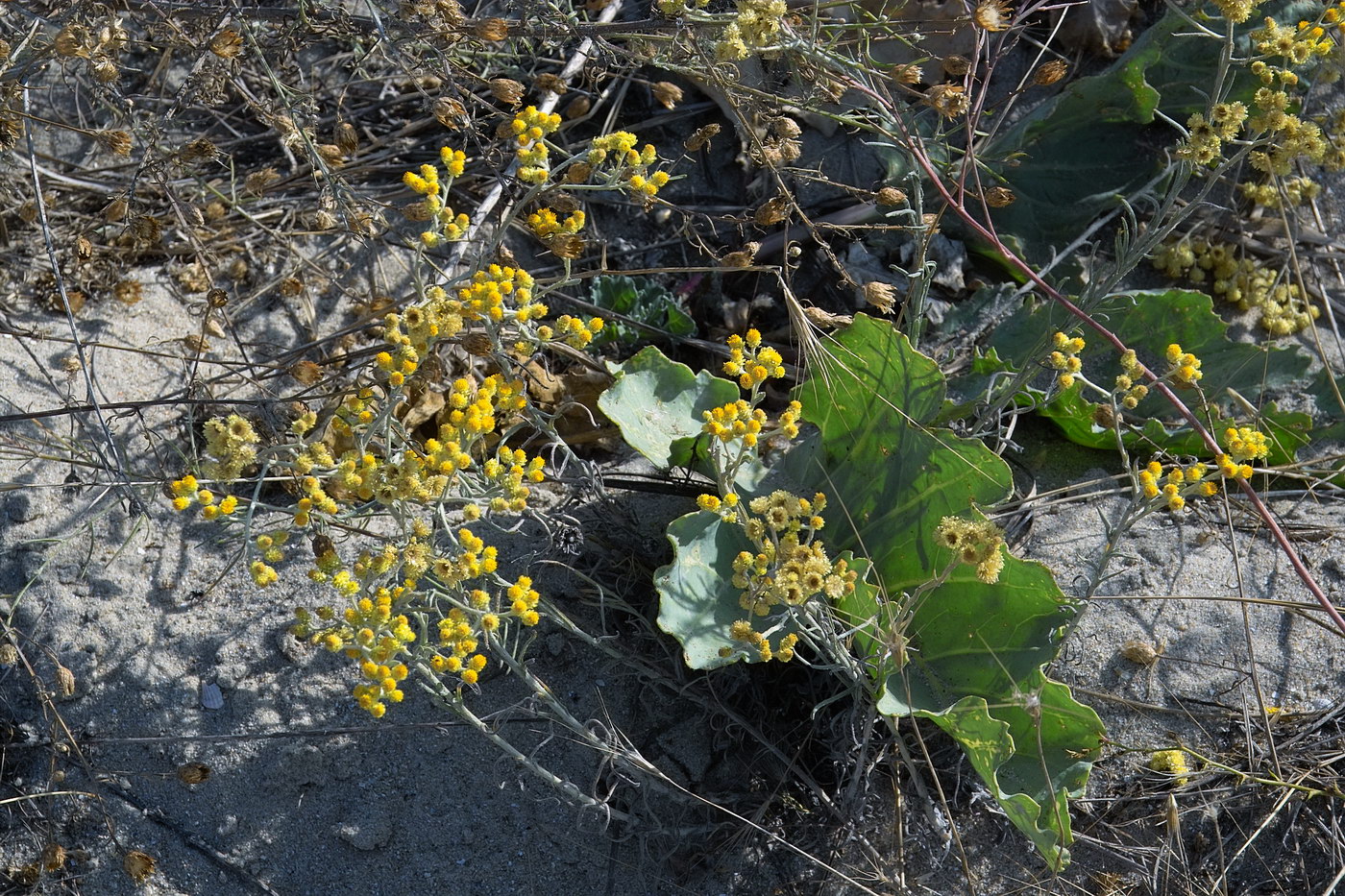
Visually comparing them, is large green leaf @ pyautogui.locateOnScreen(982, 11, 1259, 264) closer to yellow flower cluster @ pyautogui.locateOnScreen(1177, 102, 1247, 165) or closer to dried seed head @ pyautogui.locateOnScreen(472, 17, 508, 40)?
yellow flower cluster @ pyautogui.locateOnScreen(1177, 102, 1247, 165)

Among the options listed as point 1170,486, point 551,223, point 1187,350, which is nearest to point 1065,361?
point 1170,486

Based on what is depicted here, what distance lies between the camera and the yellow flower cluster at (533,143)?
1.92 meters

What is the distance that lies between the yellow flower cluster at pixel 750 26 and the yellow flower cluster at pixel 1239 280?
63.4 inches

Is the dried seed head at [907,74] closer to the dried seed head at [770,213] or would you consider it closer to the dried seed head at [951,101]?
the dried seed head at [951,101]

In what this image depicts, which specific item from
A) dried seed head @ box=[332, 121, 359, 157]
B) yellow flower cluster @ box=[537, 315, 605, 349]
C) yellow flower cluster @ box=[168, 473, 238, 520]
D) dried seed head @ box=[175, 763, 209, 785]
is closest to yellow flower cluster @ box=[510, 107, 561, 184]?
yellow flower cluster @ box=[537, 315, 605, 349]

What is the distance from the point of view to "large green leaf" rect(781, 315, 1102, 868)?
192cm

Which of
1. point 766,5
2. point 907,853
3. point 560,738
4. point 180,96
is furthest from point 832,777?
point 180,96

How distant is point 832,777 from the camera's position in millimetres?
2170

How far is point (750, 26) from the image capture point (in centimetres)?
200

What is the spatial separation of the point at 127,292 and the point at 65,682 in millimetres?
1029

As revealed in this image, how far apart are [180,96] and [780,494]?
176cm

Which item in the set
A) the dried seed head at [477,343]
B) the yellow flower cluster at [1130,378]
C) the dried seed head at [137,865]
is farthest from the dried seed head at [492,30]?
the dried seed head at [137,865]

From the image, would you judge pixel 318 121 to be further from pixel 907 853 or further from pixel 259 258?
pixel 907 853

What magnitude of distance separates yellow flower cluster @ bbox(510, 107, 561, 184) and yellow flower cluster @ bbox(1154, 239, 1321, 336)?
6.42 ft
